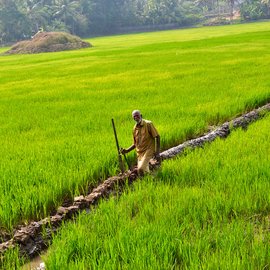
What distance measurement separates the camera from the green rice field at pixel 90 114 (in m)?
4.74

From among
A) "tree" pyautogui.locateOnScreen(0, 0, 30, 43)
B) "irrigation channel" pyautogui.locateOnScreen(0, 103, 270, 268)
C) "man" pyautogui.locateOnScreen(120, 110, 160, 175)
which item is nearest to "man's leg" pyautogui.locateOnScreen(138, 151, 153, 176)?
"man" pyautogui.locateOnScreen(120, 110, 160, 175)

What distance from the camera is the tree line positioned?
64.8 meters

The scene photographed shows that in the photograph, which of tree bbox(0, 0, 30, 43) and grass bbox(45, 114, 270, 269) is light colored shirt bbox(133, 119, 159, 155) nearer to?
grass bbox(45, 114, 270, 269)

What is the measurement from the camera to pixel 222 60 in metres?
18.1

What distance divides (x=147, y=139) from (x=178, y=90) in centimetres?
658

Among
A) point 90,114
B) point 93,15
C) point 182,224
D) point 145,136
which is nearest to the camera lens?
point 182,224

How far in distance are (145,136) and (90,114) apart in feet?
13.6

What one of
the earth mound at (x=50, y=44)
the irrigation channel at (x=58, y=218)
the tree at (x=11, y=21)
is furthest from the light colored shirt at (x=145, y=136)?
the tree at (x=11, y=21)

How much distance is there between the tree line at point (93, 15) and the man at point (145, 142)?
64.0 m

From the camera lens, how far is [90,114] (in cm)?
892

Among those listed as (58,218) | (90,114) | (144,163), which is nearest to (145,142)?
(144,163)

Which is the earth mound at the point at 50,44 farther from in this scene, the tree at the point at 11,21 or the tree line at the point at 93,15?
the tree line at the point at 93,15

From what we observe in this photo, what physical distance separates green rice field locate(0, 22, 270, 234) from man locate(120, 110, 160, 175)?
487 millimetres

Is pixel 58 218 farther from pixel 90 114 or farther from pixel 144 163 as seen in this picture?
pixel 90 114
